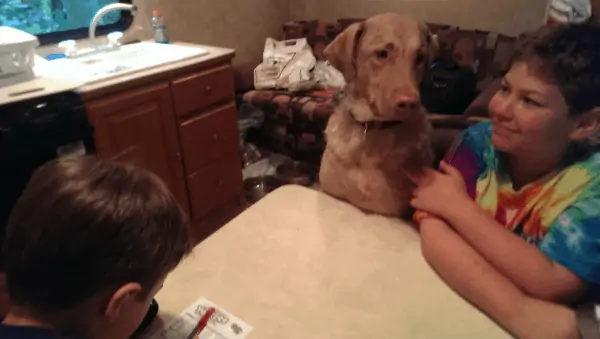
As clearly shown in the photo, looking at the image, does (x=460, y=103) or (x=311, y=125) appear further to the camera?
(x=311, y=125)

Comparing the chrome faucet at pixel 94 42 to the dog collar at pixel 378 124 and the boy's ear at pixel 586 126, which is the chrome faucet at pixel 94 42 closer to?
the dog collar at pixel 378 124

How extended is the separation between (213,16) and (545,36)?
2.62 metres

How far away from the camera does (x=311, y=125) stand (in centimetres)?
297

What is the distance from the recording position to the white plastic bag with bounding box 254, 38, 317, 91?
3107 millimetres

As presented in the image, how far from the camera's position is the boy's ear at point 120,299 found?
0.69 metres

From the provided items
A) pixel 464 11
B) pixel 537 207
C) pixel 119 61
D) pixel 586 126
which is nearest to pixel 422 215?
pixel 537 207

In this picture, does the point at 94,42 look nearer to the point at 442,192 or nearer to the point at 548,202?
the point at 442,192

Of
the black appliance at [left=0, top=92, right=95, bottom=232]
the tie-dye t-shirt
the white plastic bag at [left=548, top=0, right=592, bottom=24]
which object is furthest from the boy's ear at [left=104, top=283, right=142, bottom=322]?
the white plastic bag at [left=548, top=0, right=592, bottom=24]

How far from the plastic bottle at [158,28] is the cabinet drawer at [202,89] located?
0.51 meters

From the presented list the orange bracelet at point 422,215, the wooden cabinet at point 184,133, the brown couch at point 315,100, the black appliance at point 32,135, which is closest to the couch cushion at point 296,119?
the brown couch at point 315,100

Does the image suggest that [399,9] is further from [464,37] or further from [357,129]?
[357,129]

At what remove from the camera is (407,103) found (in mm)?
1169

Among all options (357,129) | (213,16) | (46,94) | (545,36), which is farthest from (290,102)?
(545,36)

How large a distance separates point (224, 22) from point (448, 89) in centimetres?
165
